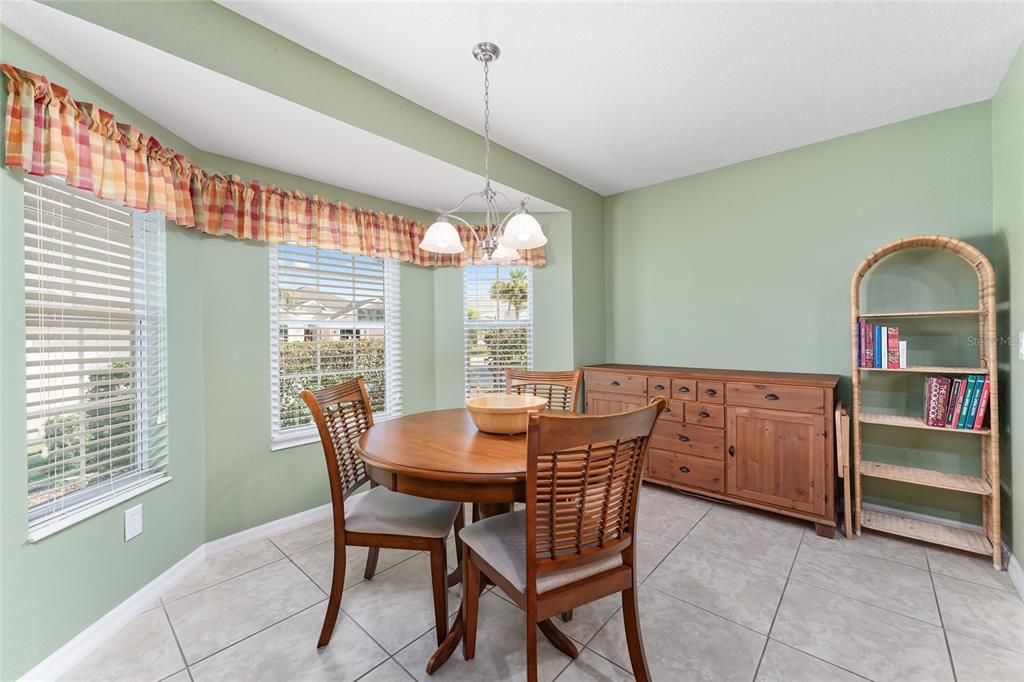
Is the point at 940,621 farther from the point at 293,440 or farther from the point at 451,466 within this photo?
the point at 293,440

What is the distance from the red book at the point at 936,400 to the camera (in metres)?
2.27

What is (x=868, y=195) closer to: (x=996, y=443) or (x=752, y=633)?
(x=996, y=443)

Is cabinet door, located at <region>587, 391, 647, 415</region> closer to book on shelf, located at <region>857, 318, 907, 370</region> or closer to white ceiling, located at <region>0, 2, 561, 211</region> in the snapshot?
book on shelf, located at <region>857, 318, 907, 370</region>

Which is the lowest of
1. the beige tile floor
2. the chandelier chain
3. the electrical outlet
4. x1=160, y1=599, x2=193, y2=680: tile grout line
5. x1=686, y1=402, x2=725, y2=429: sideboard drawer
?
x1=160, y1=599, x2=193, y2=680: tile grout line

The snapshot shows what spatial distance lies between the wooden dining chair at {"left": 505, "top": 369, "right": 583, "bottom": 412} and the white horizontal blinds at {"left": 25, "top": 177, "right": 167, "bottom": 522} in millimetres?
1950

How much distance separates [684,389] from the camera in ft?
9.78

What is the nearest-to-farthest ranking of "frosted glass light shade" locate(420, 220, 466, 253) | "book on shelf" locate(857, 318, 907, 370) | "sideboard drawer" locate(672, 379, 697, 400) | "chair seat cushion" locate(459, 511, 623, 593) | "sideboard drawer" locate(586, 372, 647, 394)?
"chair seat cushion" locate(459, 511, 623, 593) < "frosted glass light shade" locate(420, 220, 466, 253) < "book on shelf" locate(857, 318, 907, 370) < "sideboard drawer" locate(672, 379, 697, 400) < "sideboard drawer" locate(586, 372, 647, 394)

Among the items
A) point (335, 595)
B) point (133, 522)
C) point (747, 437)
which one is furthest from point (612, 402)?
point (133, 522)

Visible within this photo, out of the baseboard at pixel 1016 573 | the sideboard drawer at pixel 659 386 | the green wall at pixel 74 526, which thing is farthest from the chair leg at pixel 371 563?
the baseboard at pixel 1016 573

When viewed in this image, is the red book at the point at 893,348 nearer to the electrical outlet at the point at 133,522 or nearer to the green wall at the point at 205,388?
the green wall at the point at 205,388

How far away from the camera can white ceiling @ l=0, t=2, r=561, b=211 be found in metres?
1.49

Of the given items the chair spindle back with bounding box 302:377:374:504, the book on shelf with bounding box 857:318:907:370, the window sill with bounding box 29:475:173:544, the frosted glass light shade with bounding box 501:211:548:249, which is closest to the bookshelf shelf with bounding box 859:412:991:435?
the book on shelf with bounding box 857:318:907:370

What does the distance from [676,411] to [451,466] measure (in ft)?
6.96

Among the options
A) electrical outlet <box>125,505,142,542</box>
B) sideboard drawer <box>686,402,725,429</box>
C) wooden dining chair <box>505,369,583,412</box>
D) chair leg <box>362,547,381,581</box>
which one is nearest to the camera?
electrical outlet <box>125,505,142,542</box>
